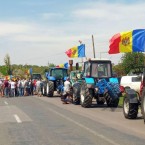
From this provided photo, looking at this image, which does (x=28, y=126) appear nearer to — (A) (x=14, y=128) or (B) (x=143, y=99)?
(A) (x=14, y=128)

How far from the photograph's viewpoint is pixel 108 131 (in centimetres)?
1142

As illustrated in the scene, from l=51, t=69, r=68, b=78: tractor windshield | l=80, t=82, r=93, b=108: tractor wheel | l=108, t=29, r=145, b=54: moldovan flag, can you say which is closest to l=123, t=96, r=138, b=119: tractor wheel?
l=80, t=82, r=93, b=108: tractor wheel

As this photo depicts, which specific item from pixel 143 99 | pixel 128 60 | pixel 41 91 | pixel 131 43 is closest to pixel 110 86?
pixel 131 43

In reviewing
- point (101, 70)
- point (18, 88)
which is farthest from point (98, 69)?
point (18, 88)

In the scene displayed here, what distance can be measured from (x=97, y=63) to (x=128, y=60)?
3119 centimetres

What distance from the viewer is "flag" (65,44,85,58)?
119ft

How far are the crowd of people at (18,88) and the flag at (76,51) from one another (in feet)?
14.1

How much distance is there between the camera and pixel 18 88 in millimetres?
36938

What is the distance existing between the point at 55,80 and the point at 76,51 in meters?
6.77

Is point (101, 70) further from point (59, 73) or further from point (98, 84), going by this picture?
point (59, 73)

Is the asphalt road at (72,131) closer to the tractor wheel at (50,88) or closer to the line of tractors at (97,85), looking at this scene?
the line of tractors at (97,85)

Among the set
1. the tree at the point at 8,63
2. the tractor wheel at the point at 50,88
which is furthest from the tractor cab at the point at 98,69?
the tree at the point at 8,63

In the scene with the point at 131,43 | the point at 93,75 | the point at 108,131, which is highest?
the point at 131,43

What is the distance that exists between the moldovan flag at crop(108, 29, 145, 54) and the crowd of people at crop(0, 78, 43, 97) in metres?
15.3
